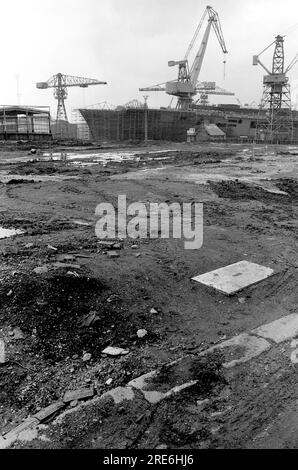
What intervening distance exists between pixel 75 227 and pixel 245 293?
3.66m

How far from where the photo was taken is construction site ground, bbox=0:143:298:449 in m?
2.78

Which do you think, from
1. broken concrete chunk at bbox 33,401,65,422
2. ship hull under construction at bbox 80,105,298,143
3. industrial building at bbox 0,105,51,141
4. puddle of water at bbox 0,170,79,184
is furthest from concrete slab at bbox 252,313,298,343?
ship hull under construction at bbox 80,105,298,143

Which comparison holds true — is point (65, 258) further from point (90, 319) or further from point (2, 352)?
point (2, 352)

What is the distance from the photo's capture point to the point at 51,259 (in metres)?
5.18

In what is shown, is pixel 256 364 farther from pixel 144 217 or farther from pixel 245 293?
pixel 144 217

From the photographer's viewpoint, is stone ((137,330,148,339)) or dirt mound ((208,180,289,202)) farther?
dirt mound ((208,180,289,202))

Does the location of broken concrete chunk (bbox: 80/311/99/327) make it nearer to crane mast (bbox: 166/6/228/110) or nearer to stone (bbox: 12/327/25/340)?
stone (bbox: 12/327/25/340)

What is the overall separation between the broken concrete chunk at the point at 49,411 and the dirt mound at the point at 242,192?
887cm

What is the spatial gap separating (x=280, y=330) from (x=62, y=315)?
7.19ft

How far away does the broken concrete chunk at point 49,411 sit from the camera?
2.85m

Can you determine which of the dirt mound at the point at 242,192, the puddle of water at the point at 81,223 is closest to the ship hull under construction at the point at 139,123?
the dirt mound at the point at 242,192

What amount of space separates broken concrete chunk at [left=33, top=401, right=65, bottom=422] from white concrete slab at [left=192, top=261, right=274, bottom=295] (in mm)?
2464

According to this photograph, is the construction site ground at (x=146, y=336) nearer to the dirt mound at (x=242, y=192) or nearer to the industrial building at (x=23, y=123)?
the dirt mound at (x=242, y=192)

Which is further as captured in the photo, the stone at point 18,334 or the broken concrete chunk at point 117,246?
the broken concrete chunk at point 117,246
